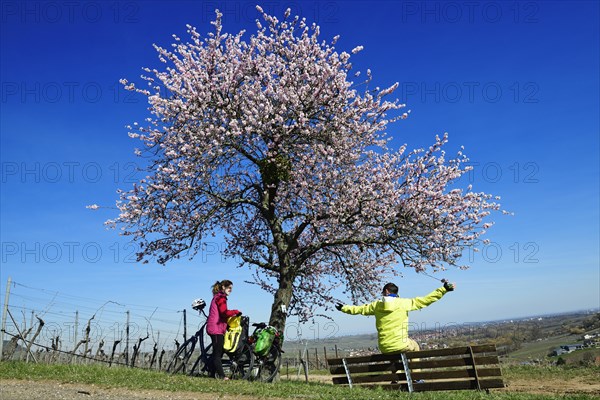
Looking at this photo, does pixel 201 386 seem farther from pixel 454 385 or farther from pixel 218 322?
pixel 454 385

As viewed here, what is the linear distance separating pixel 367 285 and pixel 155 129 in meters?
10.1

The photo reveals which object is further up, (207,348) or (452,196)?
(452,196)

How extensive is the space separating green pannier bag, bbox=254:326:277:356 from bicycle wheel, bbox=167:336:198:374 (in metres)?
1.70

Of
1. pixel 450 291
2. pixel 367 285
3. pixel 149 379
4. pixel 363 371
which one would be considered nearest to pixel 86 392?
pixel 149 379

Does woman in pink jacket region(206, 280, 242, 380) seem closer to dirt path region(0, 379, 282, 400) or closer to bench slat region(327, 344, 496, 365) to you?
dirt path region(0, 379, 282, 400)

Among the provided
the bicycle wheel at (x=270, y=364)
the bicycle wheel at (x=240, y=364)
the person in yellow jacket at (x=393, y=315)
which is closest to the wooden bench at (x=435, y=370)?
the person in yellow jacket at (x=393, y=315)

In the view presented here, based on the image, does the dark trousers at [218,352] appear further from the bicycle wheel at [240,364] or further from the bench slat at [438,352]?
the bench slat at [438,352]

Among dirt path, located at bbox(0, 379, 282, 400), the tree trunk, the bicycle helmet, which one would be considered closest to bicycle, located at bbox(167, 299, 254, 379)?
the bicycle helmet

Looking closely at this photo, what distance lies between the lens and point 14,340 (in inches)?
733

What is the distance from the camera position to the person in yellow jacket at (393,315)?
12047mm

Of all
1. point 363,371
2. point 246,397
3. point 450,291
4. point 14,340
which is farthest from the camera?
point 14,340

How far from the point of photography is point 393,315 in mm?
12102

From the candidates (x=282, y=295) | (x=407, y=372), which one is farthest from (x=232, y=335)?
(x=282, y=295)

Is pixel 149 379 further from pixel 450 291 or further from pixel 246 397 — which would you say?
pixel 450 291
